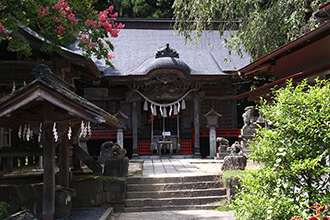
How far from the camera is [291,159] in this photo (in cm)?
394

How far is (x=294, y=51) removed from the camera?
9.32 metres

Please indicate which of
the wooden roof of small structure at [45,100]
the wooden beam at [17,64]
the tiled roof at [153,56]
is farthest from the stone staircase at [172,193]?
the tiled roof at [153,56]

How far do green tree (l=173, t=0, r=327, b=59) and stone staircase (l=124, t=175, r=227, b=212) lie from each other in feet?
15.0

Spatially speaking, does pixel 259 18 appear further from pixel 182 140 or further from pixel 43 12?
pixel 182 140

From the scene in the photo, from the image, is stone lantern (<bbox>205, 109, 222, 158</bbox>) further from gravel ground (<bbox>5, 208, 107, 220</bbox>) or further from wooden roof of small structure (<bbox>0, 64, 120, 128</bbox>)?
wooden roof of small structure (<bbox>0, 64, 120, 128</bbox>)

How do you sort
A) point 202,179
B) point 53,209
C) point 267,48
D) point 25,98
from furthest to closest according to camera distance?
point 267,48
point 202,179
point 53,209
point 25,98

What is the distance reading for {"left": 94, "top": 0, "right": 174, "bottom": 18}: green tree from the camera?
2464cm

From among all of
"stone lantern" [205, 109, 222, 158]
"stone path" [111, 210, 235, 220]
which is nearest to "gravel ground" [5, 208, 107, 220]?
"stone path" [111, 210, 235, 220]

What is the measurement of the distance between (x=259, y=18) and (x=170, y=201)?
6309mm

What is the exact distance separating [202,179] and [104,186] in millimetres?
2778

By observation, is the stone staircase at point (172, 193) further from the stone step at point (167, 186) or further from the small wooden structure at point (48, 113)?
the small wooden structure at point (48, 113)

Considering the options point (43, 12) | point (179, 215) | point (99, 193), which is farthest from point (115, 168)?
point (43, 12)

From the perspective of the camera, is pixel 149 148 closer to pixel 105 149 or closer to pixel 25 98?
pixel 105 149

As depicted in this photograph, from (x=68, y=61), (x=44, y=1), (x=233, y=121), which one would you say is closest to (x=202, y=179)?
(x=68, y=61)
